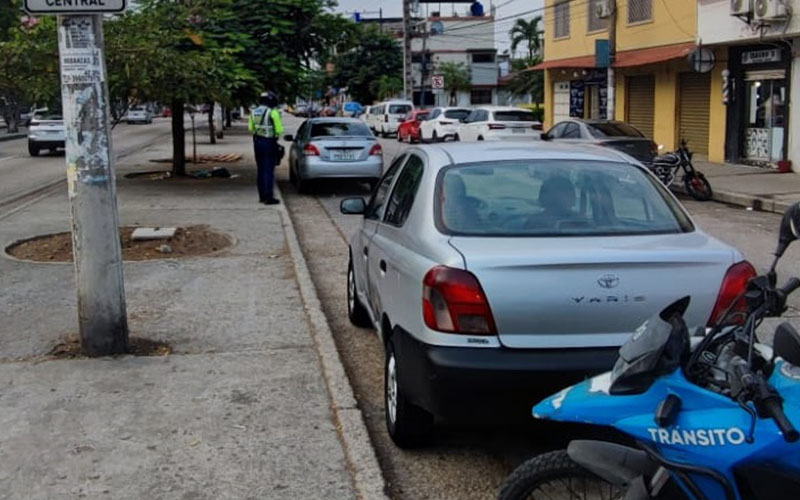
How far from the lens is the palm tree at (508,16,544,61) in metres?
80.1

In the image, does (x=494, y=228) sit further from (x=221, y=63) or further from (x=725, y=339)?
(x=221, y=63)

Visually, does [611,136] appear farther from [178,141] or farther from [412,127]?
[412,127]

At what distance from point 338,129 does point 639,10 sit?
1406 centimetres

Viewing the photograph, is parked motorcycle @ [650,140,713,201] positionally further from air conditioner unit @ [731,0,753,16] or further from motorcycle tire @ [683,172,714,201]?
air conditioner unit @ [731,0,753,16]

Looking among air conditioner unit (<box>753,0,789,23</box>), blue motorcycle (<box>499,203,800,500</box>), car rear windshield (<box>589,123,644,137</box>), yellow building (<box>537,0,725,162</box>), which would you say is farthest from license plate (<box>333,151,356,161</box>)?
blue motorcycle (<box>499,203,800,500</box>)

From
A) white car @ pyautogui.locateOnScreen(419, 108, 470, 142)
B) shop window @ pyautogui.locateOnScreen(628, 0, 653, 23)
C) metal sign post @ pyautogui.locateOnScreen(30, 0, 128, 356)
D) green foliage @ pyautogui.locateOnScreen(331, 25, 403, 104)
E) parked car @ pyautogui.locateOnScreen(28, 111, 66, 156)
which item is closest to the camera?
metal sign post @ pyautogui.locateOnScreen(30, 0, 128, 356)

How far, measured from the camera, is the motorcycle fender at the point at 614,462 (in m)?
2.94

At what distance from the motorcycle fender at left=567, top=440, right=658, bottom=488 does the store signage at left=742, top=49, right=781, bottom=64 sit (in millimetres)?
20607

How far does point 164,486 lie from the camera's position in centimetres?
432

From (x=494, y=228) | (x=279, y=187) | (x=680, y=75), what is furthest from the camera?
(x=680, y=75)

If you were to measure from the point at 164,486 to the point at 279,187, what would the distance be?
15.8 meters

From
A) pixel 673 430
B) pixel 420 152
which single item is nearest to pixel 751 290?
pixel 673 430

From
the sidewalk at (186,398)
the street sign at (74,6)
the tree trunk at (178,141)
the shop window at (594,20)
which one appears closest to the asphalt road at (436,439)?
A: the sidewalk at (186,398)

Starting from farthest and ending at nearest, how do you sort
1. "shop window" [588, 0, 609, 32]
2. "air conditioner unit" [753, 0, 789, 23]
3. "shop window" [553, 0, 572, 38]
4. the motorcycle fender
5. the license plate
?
"shop window" [553, 0, 572, 38]
"shop window" [588, 0, 609, 32]
"air conditioner unit" [753, 0, 789, 23]
the license plate
the motorcycle fender
